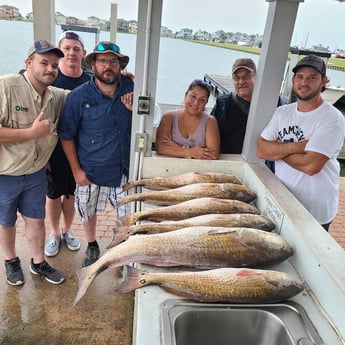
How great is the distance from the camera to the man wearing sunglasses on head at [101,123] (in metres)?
2.87

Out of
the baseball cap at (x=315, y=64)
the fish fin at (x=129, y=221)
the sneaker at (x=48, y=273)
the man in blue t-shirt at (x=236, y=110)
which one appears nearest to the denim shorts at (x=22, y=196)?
the sneaker at (x=48, y=273)

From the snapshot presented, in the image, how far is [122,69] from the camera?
305 cm

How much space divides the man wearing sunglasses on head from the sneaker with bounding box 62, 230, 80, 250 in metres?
0.94

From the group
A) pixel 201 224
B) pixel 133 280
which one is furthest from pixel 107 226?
pixel 133 280

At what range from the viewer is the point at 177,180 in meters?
2.66

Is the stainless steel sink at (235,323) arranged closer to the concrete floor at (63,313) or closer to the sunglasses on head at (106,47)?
the concrete floor at (63,313)

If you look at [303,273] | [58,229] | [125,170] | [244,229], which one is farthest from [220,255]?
[58,229]

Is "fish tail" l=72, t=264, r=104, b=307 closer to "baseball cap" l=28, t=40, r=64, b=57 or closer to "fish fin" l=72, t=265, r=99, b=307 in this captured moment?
"fish fin" l=72, t=265, r=99, b=307

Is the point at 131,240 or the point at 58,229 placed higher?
the point at 131,240

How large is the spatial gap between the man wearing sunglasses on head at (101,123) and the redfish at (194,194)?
2.18ft

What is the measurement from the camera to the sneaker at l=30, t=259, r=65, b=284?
3234 millimetres

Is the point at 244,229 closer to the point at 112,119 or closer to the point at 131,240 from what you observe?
the point at 131,240

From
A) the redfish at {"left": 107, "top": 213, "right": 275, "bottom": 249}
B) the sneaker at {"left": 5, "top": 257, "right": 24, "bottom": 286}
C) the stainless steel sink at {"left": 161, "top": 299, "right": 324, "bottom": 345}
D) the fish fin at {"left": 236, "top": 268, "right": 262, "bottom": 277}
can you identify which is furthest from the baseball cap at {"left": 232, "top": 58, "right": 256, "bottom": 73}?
the sneaker at {"left": 5, "top": 257, "right": 24, "bottom": 286}

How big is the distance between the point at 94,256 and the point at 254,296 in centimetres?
232
